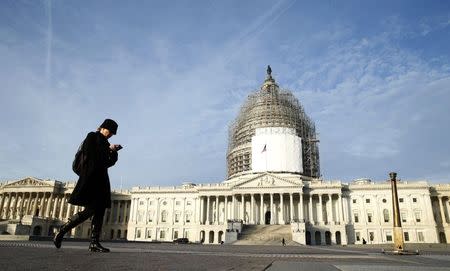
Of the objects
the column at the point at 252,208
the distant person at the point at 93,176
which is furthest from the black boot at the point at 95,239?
the column at the point at 252,208

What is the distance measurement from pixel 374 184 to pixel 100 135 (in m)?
78.6

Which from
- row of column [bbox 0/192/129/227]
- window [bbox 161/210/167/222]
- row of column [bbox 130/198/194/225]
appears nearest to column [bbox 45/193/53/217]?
row of column [bbox 0/192/129/227]

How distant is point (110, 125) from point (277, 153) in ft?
264

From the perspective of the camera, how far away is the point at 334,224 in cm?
7150

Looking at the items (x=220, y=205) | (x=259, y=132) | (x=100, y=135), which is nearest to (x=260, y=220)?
(x=220, y=205)

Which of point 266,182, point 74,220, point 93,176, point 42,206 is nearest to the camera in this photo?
point 93,176

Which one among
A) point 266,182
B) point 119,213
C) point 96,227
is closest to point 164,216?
point 119,213

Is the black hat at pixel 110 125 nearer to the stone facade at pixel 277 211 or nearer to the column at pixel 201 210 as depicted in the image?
the stone facade at pixel 277 211

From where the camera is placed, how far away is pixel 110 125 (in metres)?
7.99

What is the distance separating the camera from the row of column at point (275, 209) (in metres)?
74.7

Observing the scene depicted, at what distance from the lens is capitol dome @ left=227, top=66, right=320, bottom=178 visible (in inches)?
3501

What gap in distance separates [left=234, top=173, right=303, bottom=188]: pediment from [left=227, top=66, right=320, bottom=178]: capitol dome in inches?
379

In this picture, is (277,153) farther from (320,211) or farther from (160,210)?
(160,210)

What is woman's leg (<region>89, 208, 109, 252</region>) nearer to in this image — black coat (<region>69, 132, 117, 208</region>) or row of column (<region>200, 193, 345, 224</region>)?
black coat (<region>69, 132, 117, 208</region>)
